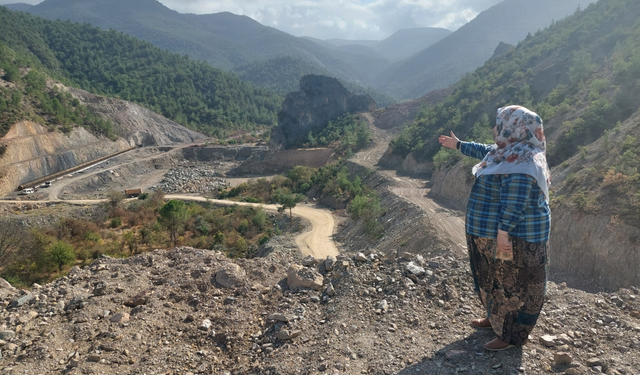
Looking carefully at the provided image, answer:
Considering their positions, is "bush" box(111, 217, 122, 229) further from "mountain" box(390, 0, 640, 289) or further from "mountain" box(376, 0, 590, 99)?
"mountain" box(376, 0, 590, 99)

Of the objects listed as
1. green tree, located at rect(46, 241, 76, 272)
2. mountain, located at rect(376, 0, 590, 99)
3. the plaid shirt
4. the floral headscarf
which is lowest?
green tree, located at rect(46, 241, 76, 272)

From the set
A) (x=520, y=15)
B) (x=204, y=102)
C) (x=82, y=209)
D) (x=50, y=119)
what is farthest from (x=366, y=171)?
(x=520, y=15)

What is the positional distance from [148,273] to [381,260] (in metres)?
A: 4.17

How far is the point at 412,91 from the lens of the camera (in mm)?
133375

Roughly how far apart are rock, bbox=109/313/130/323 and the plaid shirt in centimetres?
473

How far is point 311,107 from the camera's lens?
56.6 metres

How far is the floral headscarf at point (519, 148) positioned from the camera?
125 inches

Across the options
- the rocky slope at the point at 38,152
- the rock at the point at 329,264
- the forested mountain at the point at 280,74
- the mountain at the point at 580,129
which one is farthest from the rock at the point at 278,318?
the forested mountain at the point at 280,74

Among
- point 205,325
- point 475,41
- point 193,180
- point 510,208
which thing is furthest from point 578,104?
point 475,41

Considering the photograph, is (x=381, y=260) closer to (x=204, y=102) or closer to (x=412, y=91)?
(x=204, y=102)

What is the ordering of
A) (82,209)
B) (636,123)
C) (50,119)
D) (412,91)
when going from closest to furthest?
(636,123)
(82,209)
(50,119)
(412,91)

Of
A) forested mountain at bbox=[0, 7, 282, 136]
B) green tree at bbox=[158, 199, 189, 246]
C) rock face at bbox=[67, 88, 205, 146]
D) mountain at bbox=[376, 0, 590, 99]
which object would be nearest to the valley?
green tree at bbox=[158, 199, 189, 246]

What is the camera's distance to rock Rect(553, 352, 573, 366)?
145 inches

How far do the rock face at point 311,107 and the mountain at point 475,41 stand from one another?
3162 inches
